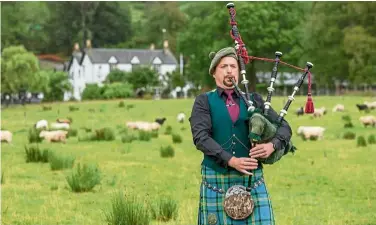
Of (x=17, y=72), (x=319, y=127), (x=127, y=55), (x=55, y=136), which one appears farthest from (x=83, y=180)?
(x=127, y=55)

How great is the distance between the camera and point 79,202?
10477 mm

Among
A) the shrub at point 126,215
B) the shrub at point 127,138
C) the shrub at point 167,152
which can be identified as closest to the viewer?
the shrub at point 126,215

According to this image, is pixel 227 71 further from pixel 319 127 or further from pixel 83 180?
pixel 319 127

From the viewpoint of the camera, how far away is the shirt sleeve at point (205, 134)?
547cm

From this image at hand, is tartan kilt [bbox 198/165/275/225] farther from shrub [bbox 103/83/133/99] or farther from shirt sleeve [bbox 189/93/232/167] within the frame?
shrub [bbox 103/83/133/99]

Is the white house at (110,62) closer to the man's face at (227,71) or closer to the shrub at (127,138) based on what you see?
the shrub at (127,138)

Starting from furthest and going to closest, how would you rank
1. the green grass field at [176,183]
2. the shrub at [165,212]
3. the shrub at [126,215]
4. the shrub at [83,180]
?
1. the shrub at [83,180]
2. the green grass field at [176,183]
3. the shrub at [165,212]
4. the shrub at [126,215]

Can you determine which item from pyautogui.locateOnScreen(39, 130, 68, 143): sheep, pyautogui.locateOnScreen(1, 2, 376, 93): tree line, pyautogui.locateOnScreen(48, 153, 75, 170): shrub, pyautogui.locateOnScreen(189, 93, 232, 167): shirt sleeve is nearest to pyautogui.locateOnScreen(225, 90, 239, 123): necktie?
pyautogui.locateOnScreen(189, 93, 232, 167): shirt sleeve

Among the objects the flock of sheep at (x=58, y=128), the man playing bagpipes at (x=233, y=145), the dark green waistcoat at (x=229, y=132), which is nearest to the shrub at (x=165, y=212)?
the man playing bagpipes at (x=233, y=145)

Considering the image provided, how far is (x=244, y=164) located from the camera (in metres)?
5.40

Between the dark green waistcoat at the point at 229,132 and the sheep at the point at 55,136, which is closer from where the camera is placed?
the dark green waistcoat at the point at 229,132

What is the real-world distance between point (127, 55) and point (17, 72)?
3861 centimetres

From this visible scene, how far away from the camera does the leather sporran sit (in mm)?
5477

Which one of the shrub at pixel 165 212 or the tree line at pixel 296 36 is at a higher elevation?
the tree line at pixel 296 36
